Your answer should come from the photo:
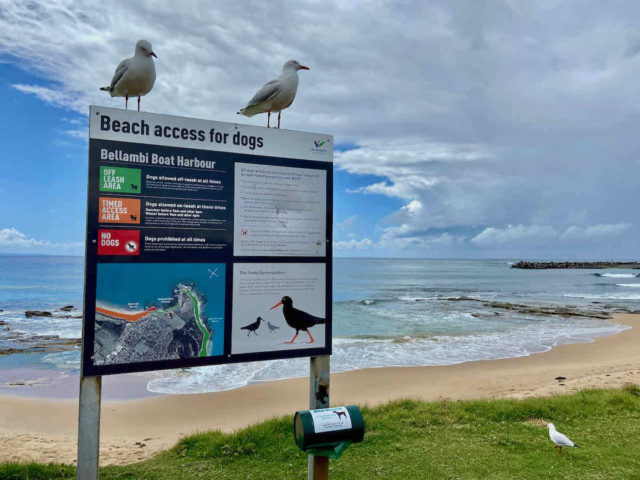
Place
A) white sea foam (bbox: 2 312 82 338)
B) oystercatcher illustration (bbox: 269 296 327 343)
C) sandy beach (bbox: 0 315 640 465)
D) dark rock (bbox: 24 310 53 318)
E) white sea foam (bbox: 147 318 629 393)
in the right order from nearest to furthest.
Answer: oystercatcher illustration (bbox: 269 296 327 343) < sandy beach (bbox: 0 315 640 465) < white sea foam (bbox: 147 318 629 393) < white sea foam (bbox: 2 312 82 338) < dark rock (bbox: 24 310 53 318)

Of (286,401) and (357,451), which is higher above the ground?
(357,451)

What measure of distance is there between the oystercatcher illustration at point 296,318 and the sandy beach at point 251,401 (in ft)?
11.2

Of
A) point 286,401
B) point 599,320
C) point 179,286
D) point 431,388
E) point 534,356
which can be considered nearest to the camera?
point 179,286

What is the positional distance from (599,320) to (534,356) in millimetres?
12067

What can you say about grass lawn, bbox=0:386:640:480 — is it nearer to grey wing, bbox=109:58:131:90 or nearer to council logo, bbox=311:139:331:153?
council logo, bbox=311:139:331:153

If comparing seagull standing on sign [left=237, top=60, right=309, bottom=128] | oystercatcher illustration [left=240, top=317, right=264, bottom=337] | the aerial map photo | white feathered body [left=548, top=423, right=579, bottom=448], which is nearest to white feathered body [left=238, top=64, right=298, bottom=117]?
seagull standing on sign [left=237, top=60, right=309, bottom=128]

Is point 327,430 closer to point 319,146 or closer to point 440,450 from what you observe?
point 319,146

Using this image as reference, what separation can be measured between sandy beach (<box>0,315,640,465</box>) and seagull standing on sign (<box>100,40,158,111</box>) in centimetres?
437

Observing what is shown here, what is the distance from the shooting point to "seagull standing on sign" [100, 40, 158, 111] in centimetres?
344

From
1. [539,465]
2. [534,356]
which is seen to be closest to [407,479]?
[539,465]

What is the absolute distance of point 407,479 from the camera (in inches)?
157

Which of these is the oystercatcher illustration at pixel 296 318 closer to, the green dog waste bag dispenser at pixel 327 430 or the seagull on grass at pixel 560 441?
the green dog waste bag dispenser at pixel 327 430

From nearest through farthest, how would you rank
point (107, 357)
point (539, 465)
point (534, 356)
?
point (107, 357) < point (539, 465) < point (534, 356)

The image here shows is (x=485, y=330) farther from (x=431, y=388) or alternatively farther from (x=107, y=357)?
(x=107, y=357)
